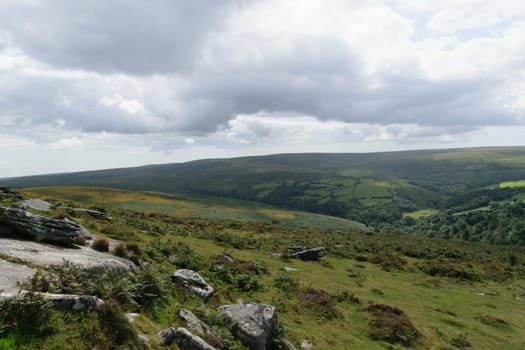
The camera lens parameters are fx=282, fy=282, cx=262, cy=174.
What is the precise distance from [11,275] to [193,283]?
838cm

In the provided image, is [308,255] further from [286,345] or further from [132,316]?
[132,316]

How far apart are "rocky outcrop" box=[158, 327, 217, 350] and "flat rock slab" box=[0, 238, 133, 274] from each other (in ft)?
16.2

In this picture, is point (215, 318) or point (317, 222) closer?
point (215, 318)

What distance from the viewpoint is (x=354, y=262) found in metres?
38.2

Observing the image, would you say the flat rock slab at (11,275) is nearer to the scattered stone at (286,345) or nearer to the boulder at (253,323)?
the boulder at (253,323)

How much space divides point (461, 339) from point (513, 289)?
21.7m

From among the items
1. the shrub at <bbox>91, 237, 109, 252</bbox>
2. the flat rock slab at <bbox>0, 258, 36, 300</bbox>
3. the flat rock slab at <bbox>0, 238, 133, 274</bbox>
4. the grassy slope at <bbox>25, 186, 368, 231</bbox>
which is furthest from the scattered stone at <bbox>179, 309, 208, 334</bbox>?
the grassy slope at <bbox>25, 186, 368, 231</bbox>

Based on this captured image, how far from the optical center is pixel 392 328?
58.2 feet

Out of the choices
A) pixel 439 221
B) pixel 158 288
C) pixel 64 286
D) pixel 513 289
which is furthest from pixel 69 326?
pixel 439 221

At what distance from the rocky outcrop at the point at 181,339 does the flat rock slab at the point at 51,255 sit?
16.2ft

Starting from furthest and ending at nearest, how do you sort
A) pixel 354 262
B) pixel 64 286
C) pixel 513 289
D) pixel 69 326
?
pixel 354 262 → pixel 513 289 → pixel 64 286 → pixel 69 326

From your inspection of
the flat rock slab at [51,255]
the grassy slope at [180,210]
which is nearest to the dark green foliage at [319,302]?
the flat rock slab at [51,255]

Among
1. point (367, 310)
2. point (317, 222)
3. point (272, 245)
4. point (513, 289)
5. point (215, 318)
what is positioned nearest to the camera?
point (215, 318)

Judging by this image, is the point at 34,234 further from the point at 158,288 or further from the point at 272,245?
the point at 272,245
